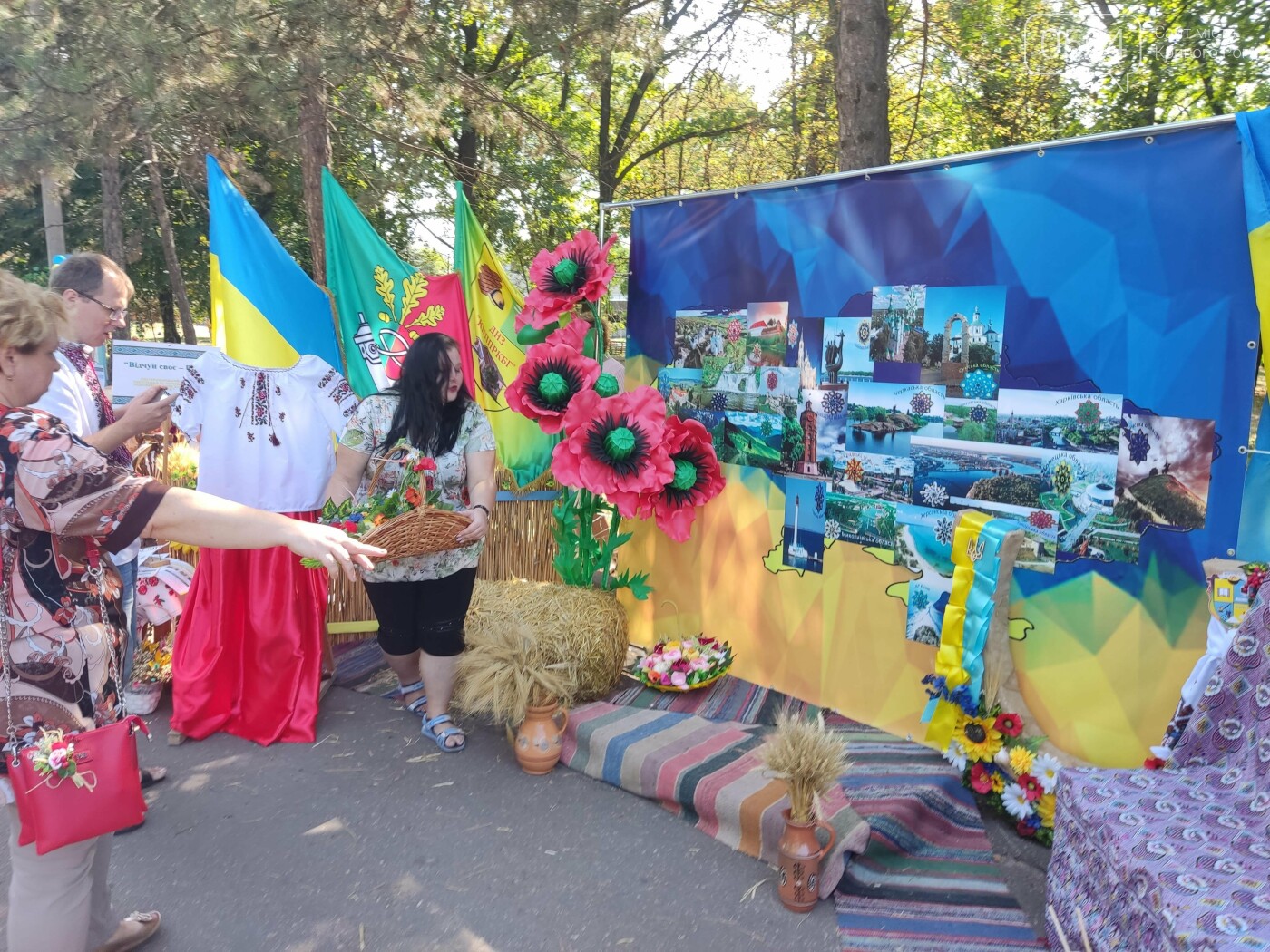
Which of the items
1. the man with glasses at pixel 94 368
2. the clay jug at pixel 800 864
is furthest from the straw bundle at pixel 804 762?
the man with glasses at pixel 94 368

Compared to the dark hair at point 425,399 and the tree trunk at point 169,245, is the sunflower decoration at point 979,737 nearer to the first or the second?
the dark hair at point 425,399

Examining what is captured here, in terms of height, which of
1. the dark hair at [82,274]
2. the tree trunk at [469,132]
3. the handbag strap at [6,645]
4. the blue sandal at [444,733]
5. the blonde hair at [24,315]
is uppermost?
the tree trunk at [469,132]

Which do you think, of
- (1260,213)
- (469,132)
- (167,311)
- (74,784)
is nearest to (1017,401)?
(1260,213)

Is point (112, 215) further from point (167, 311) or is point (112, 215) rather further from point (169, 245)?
point (167, 311)

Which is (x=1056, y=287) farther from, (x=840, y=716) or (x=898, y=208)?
(x=840, y=716)

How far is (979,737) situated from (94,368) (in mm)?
3312

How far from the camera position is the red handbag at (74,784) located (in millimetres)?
1802

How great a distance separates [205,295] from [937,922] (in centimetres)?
2161

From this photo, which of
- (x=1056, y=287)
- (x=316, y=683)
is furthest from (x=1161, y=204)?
(x=316, y=683)

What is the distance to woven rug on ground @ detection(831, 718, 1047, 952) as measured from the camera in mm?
2479

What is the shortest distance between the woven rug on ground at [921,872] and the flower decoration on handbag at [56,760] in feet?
6.57

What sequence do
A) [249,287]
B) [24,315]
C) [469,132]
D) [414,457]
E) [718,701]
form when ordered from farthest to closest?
[469,132] < [249,287] < [718,701] < [414,457] < [24,315]

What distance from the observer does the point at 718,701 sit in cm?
395

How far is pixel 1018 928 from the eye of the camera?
2.50 metres
